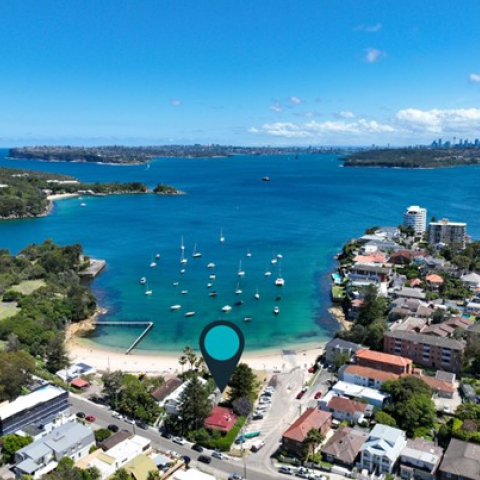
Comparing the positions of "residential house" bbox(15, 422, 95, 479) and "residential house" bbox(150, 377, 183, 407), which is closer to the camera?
"residential house" bbox(15, 422, 95, 479)

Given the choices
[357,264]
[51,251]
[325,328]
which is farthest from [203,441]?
[51,251]

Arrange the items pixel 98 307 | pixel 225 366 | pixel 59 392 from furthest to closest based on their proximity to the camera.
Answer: pixel 98 307, pixel 59 392, pixel 225 366

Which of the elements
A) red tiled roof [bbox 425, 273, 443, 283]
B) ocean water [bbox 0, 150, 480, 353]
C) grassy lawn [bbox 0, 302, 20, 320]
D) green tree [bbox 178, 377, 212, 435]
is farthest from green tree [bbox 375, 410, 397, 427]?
grassy lawn [bbox 0, 302, 20, 320]

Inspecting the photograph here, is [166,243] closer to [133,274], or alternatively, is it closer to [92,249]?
[92,249]

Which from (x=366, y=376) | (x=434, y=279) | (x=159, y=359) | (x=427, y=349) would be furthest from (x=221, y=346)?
(x=434, y=279)

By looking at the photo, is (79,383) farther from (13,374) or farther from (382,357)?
(382,357)

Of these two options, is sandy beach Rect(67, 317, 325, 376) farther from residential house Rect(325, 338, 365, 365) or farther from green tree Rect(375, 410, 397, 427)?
green tree Rect(375, 410, 397, 427)

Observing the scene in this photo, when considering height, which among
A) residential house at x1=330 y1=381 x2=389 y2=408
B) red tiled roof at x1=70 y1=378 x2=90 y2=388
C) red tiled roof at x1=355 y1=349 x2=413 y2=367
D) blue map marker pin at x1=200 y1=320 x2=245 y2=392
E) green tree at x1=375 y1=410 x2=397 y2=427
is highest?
blue map marker pin at x1=200 y1=320 x2=245 y2=392
